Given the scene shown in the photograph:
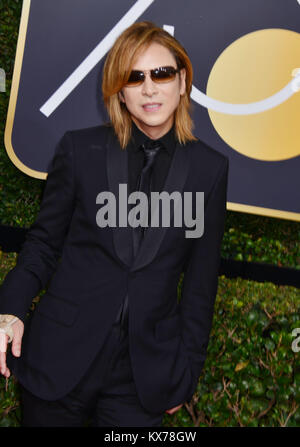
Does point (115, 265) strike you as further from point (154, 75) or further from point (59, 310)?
point (154, 75)

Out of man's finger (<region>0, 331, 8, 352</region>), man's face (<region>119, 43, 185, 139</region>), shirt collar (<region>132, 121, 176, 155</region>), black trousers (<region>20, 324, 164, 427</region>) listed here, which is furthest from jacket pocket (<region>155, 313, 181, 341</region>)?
man's face (<region>119, 43, 185, 139</region>)

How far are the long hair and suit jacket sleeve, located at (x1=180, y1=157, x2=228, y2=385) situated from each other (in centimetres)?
30

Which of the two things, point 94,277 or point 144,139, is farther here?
point 144,139

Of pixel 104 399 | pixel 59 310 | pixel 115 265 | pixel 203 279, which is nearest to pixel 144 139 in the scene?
pixel 115 265

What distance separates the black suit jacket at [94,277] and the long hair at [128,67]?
0.28 feet

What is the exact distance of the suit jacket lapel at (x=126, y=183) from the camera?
1.87 meters

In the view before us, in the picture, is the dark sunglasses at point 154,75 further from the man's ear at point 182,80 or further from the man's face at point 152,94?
the man's ear at point 182,80

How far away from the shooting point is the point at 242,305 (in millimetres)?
2762

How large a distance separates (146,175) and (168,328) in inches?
26.9

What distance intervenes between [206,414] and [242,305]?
26.1 inches

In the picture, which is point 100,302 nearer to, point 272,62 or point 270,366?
point 270,366

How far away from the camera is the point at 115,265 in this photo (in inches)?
74.4

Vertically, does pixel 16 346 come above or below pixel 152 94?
below
